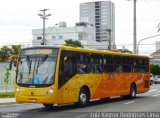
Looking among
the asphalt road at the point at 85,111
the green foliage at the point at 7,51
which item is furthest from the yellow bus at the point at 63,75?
the green foliage at the point at 7,51

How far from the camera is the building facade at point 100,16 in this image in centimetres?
15088

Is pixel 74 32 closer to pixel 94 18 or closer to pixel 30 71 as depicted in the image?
pixel 94 18

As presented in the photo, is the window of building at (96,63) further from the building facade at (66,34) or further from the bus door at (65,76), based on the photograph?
the building facade at (66,34)

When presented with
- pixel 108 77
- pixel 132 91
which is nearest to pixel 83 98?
pixel 108 77

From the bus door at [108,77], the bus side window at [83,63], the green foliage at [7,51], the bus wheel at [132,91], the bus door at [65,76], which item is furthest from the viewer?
the green foliage at [7,51]

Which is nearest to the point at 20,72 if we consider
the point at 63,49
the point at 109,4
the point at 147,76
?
the point at 63,49

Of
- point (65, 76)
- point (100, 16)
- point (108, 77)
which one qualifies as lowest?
point (108, 77)

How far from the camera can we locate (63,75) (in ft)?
65.5

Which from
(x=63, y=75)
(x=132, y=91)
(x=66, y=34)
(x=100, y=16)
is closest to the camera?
(x=63, y=75)

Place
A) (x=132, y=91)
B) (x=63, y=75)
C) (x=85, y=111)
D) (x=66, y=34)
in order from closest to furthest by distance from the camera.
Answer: (x=85, y=111)
(x=63, y=75)
(x=132, y=91)
(x=66, y=34)

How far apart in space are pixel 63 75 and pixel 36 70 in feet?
4.12

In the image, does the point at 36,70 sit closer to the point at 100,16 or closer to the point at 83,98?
the point at 83,98

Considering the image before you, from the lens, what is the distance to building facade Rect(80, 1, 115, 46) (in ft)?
495

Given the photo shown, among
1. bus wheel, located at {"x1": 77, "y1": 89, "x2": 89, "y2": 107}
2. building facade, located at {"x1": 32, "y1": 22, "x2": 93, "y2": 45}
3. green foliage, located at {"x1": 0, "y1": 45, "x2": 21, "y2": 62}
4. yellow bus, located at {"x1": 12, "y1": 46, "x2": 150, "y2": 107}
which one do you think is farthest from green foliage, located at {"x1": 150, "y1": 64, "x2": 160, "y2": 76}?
bus wheel, located at {"x1": 77, "y1": 89, "x2": 89, "y2": 107}
